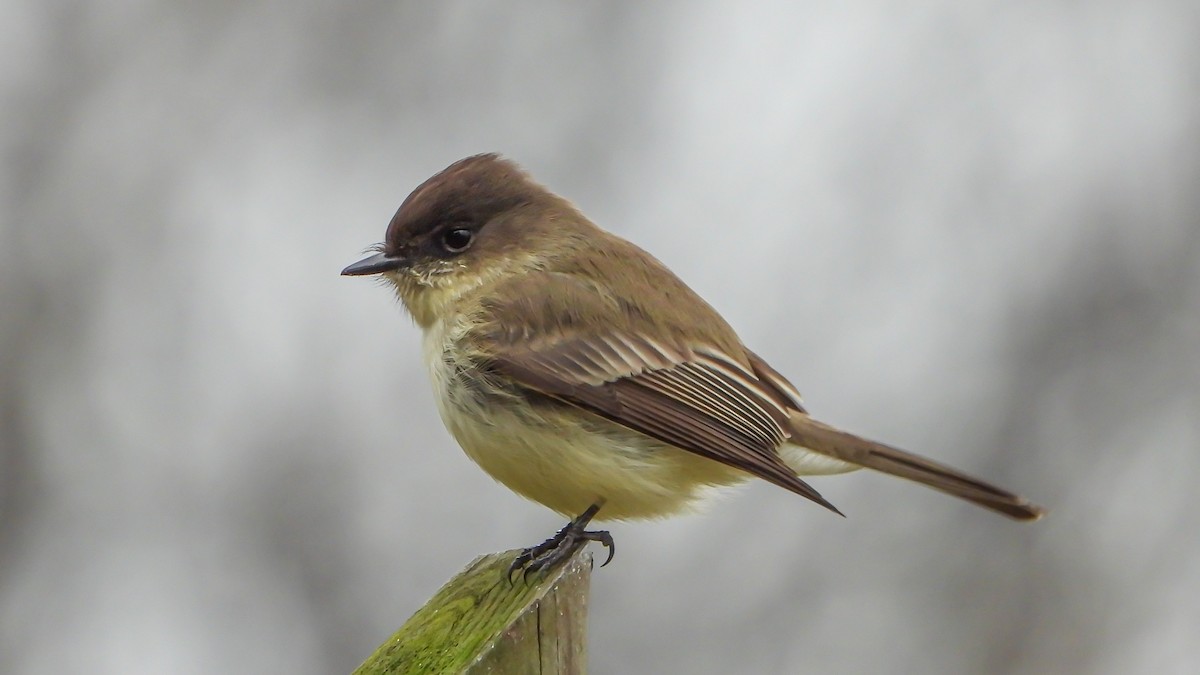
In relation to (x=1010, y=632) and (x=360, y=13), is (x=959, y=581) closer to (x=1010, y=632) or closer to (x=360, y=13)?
(x=1010, y=632)

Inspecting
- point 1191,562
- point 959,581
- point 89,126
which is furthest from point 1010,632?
point 89,126

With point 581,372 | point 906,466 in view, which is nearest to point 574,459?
point 581,372

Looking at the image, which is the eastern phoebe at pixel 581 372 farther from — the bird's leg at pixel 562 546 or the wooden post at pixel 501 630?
the wooden post at pixel 501 630

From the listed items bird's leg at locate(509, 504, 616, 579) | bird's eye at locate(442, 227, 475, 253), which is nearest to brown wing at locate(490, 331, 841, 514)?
bird's leg at locate(509, 504, 616, 579)

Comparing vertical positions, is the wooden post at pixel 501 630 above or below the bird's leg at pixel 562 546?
below

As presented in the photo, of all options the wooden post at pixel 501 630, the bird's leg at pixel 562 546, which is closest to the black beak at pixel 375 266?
the bird's leg at pixel 562 546
